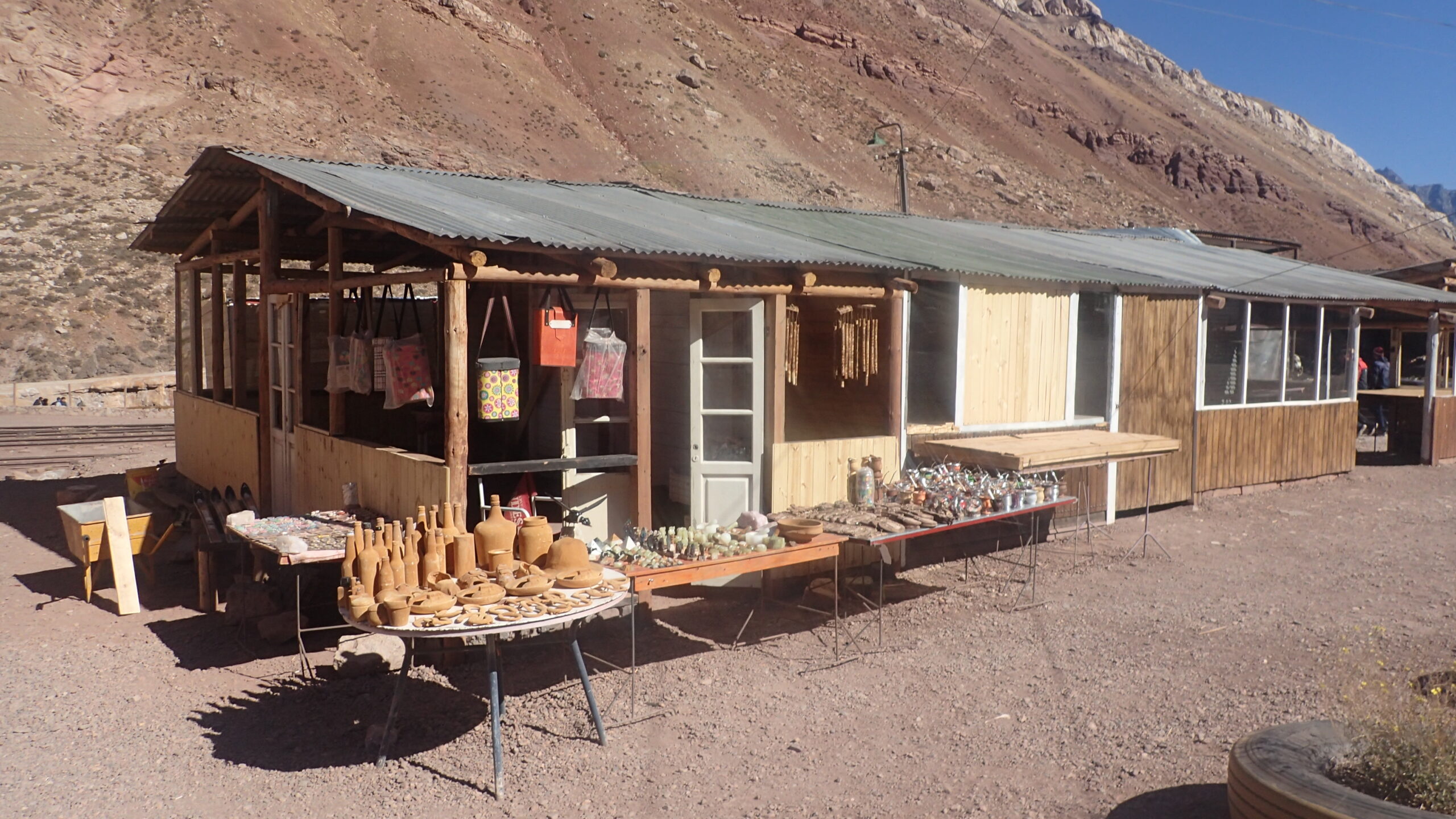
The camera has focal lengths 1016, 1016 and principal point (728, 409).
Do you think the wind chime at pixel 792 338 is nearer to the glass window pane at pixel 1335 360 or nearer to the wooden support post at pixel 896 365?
the wooden support post at pixel 896 365

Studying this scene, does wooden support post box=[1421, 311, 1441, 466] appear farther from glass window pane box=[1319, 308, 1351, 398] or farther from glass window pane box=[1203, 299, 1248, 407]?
glass window pane box=[1203, 299, 1248, 407]

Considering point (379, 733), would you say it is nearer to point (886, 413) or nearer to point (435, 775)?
point (435, 775)

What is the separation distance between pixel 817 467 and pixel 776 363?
0.92m

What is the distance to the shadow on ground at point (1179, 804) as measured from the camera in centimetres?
433

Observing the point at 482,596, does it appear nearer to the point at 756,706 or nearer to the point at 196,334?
the point at 756,706

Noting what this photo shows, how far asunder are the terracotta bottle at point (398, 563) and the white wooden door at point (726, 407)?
2.61m

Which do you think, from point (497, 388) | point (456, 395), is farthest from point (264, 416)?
point (456, 395)

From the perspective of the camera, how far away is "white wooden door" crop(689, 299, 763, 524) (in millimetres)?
7480

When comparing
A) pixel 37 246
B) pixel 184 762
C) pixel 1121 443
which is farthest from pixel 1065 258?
pixel 37 246

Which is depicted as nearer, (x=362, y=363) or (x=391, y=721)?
(x=391, y=721)

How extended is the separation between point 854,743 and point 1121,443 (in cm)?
490

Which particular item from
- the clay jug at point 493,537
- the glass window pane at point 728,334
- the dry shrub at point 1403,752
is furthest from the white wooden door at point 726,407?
the dry shrub at point 1403,752

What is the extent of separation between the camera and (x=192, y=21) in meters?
43.7

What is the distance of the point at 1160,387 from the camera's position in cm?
1114
